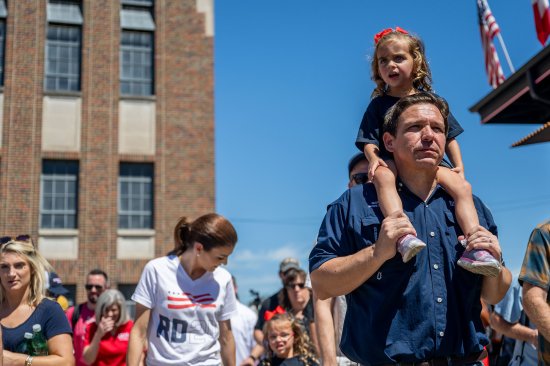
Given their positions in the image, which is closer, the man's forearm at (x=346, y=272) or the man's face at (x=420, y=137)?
the man's forearm at (x=346, y=272)

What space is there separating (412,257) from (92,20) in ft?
70.5

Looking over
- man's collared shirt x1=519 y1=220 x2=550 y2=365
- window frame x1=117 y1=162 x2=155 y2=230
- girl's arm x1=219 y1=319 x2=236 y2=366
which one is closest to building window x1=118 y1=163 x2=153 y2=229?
window frame x1=117 y1=162 x2=155 y2=230

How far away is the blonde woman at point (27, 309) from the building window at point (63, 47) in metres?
18.2

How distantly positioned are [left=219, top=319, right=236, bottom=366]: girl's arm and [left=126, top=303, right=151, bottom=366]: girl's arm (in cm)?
64

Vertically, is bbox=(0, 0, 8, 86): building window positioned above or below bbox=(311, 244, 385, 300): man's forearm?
above

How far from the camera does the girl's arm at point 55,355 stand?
478 centimetres

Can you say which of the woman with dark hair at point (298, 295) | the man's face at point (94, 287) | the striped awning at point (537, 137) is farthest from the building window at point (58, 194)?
the woman with dark hair at point (298, 295)

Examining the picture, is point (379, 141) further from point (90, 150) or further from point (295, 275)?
point (90, 150)

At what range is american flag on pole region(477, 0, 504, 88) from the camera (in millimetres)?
15380

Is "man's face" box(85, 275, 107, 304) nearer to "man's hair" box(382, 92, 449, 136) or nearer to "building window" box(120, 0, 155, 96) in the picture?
"man's hair" box(382, 92, 449, 136)

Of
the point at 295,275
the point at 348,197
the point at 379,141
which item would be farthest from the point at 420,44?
the point at 295,275

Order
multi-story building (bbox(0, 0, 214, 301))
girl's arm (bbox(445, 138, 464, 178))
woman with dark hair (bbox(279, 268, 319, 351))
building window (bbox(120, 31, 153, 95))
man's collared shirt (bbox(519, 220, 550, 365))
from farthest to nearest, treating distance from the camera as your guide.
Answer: building window (bbox(120, 31, 153, 95)) < multi-story building (bbox(0, 0, 214, 301)) < woman with dark hair (bbox(279, 268, 319, 351)) < girl's arm (bbox(445, 138, 464, 178)) < man's collared shirt (bbox(519, 220, 550, 365))

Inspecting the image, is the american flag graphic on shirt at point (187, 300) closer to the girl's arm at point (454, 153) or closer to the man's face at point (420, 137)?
the girl's arm at point (454, 153)

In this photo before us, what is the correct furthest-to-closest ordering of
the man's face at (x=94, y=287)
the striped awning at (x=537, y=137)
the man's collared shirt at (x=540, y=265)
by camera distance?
1. the striped awning at (x=537, y=137)
2. the man's face at (x=94, y=287)
3. the man's collared shirt at (x=540, y=265)
